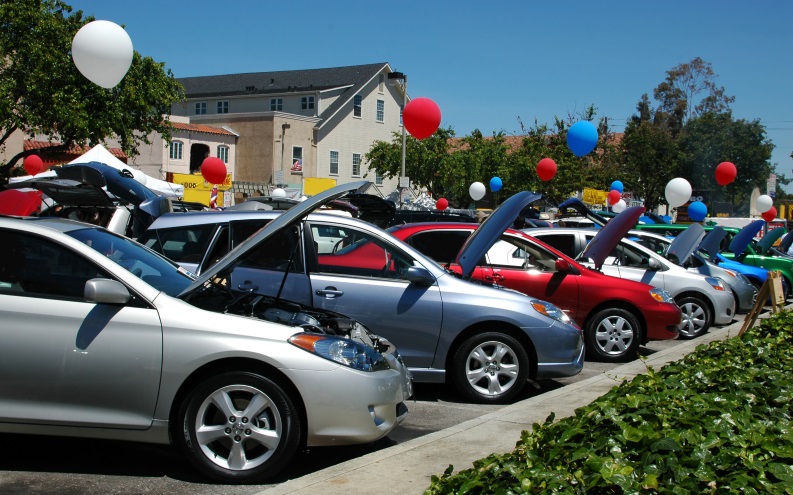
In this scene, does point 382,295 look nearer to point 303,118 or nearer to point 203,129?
point 203,129

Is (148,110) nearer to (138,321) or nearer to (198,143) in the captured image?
A: (198,143)

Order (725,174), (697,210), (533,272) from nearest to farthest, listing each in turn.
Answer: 1. (533,272)
2. (725,174)
3. (697,210)

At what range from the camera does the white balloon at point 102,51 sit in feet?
36.4

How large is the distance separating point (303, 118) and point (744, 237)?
3816 cm

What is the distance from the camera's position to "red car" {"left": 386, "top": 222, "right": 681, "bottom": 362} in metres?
9.95

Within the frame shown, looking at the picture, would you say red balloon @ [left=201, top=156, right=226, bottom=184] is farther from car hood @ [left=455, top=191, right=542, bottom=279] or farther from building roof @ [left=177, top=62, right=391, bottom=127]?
building roof @ [left=177, top=62, right=391, bottom=127]

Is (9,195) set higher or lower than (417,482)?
higher

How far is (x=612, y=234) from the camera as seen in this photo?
1080 centimetres

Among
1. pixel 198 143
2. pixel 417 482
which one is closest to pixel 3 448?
pixel 417 482

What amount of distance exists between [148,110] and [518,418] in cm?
2781

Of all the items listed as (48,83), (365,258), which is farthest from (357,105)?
(365,258)

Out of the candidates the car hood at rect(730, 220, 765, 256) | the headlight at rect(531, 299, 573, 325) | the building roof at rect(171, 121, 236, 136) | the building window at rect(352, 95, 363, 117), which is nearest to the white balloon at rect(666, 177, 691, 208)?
the car hood at rect(730, 220, 765, 256)

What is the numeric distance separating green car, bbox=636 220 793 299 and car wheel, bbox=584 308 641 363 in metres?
7.94

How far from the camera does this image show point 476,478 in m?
3.18
